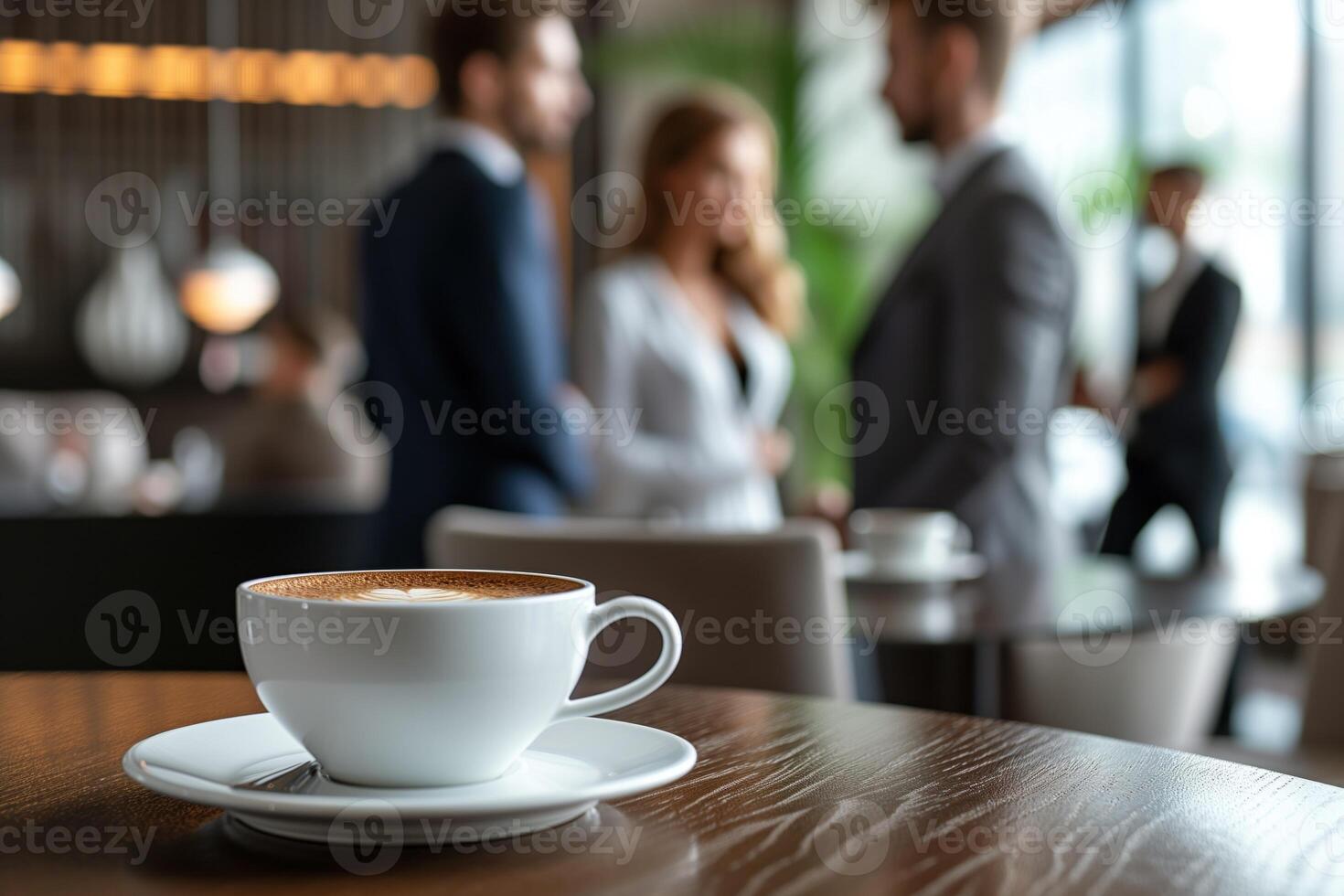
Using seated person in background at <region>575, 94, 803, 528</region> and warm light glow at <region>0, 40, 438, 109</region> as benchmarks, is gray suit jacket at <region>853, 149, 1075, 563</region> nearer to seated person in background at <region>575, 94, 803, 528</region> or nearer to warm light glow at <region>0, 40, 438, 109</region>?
seated person in background at <region>575, 94, 803, 528</region>

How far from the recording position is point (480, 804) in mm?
441

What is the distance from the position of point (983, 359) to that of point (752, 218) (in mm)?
960

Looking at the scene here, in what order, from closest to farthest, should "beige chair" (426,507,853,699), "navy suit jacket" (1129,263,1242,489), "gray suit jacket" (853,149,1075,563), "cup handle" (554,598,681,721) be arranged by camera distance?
"cup handle" (554,598,681,721)
"beige chair" (426,507,853,699)
"gray suit jacket" (853,149,1075,563)
"navy suit jacket" (1129,263,1242,489)

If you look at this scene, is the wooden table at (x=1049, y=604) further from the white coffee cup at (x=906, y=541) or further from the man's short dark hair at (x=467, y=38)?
the man's short dark hair at (x=467, y=38)

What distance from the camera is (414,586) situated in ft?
1.78

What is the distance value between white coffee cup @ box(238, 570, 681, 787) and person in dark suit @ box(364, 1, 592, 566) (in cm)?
162

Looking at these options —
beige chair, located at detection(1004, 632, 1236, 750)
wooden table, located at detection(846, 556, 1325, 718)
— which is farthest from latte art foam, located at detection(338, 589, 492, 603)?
beige chair, located at detection(1004, 632, 1236, 750)

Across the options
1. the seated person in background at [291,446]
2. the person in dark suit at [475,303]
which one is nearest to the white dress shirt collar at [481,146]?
the person in dark suit at [475,303]

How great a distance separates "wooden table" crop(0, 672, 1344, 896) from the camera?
0.42 metres

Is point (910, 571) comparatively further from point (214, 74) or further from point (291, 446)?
point (214, 74)

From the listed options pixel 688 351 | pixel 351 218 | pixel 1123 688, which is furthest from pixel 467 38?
pixel 351 218

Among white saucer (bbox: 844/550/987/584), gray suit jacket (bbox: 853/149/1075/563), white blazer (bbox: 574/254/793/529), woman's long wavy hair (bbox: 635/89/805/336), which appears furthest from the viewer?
woman's long wavy hair (bbox: 635/89/805/336)

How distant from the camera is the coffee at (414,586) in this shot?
0.51 meters

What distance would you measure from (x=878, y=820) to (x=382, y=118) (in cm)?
761
